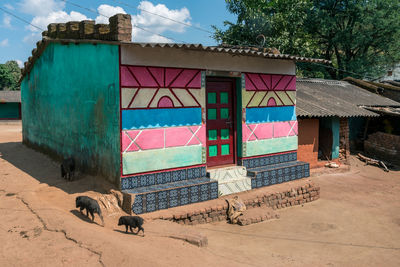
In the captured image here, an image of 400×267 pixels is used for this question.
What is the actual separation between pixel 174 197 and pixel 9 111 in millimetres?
30228

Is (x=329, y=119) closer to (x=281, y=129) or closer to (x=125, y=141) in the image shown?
(x=281, y=129)

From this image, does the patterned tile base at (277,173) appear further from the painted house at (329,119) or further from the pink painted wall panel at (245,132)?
the painted house at (329,119)

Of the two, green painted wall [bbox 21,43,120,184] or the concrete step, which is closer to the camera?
green painted wall [bbox 21,43,120,184]

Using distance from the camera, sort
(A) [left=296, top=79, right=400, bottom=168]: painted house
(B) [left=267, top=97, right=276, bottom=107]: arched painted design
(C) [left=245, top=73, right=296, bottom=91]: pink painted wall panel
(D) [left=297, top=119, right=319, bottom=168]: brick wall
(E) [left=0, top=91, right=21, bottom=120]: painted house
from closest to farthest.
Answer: (C) [left=245, top=73, right=296, bottom=91]: pink painted wall panel
(B) [left=267, top=97, right=276, bottom=107]: arched painted design
(D) [left=297, top=119, right=319, bottom=168]: brick wall
(A) [left=296, top=79, right=400, bottom=168]: painted house
(E) [left=0, top=91, right=21, bottom=120]: painted house

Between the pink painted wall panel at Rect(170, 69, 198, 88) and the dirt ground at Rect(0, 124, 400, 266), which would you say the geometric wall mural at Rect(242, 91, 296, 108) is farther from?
the dirt ground at Rect(0, 124, 400, 266)

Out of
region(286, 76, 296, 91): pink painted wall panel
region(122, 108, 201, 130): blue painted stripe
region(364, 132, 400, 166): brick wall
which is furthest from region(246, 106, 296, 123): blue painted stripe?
region(364, 132, 400, 166): brick wall

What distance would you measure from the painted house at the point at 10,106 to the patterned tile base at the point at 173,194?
28.4 meters

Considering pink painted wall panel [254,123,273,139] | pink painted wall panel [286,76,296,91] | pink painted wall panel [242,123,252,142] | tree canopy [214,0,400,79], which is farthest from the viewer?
tree canopy [214,0,400,79]

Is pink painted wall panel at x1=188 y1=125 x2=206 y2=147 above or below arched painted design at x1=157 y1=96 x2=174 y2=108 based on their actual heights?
below

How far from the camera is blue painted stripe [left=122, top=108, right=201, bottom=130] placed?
7090 millimetres

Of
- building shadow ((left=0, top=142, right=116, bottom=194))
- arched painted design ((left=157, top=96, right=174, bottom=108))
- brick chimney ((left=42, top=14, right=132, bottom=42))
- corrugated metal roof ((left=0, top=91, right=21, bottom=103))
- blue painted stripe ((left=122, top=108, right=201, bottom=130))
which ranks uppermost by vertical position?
brick chimney ((left=42, top=14, right=132, bottom=42))

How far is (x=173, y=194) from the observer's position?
285 inches

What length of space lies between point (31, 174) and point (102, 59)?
3992 mm

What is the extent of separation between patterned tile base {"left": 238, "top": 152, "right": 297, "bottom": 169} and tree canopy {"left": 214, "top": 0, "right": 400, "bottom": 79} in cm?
1238
